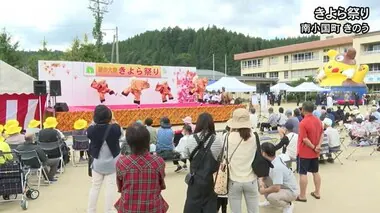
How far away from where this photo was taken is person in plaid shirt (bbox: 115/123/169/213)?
257 centimetres

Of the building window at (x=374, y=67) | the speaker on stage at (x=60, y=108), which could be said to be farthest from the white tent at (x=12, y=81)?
the building window at (x=374, y=67)

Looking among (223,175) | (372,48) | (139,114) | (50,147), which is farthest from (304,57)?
(223,175)

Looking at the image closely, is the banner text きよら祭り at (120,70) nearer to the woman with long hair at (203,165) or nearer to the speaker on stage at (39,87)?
the speaker on stage at (39,87)

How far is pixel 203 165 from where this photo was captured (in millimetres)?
3285

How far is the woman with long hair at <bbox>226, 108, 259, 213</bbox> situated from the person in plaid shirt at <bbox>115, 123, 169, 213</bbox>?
1009 mm

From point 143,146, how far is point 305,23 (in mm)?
19827

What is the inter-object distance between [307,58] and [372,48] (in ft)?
29.3

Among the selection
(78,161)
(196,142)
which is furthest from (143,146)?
(78,161)

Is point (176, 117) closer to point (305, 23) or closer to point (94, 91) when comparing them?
point (94, 91)

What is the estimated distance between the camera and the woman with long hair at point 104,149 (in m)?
3.90

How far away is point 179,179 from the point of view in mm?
6500

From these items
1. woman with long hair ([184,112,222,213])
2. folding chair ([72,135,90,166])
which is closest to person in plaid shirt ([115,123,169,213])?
woman with long hair ([184,112,222,213])

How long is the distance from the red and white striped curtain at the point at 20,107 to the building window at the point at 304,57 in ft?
135

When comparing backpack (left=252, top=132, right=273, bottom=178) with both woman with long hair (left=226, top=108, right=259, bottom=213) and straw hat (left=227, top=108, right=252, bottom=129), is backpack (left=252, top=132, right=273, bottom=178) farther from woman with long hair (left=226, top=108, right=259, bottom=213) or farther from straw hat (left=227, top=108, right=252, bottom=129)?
straw hat (left=227, top=108, right=252, bottom=129)
